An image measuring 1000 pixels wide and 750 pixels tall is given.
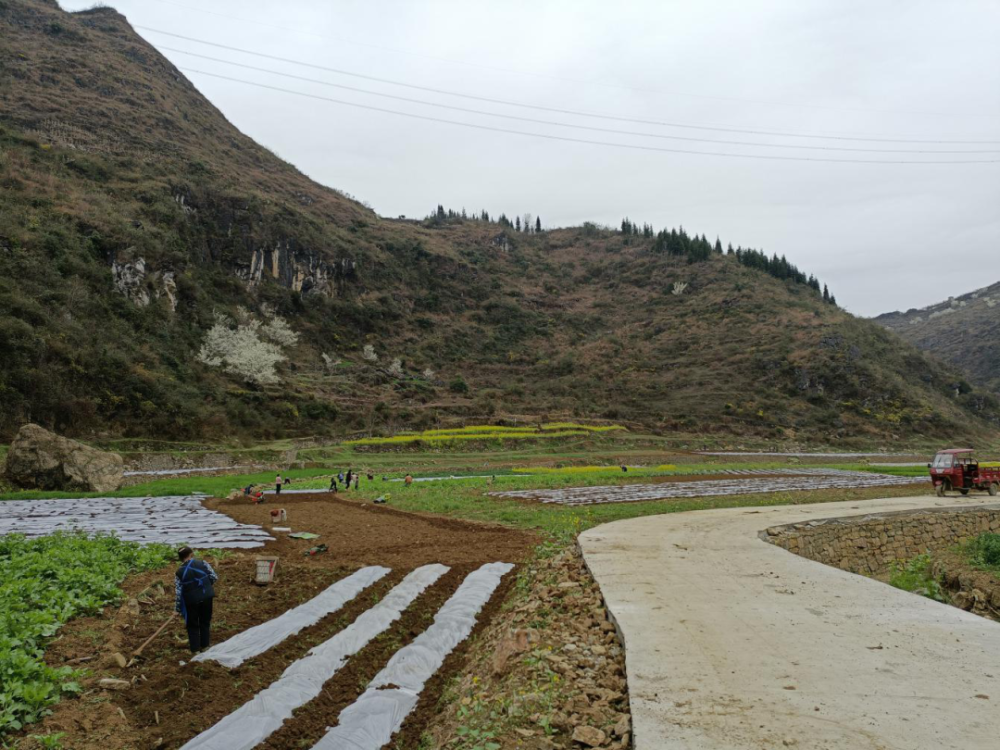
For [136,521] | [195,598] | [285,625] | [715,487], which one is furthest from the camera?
[715,487]

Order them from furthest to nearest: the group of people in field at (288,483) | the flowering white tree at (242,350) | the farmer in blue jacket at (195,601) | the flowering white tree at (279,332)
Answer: the flowering white tree at (279,332) → the flowering white tree at (242,350) → the group of people in field at (288,483) → the farmer in blue jacket at (195,601)

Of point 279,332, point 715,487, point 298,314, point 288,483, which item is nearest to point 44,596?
point 288,483

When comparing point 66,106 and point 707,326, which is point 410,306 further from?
point 66,106

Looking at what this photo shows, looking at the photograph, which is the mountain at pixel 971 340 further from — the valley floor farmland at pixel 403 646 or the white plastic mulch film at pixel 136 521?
the white plastic mulch film at pixel 136 521

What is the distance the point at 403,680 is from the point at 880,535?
1750 centimetres

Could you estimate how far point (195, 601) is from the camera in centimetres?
803

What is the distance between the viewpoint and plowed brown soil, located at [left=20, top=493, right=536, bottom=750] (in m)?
6.12

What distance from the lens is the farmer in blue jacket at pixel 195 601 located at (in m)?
7.98

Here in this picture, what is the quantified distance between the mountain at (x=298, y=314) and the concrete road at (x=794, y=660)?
→ 46.7 metres

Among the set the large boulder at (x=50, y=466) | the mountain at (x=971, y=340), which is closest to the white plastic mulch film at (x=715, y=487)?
the large boulder at (x=50, y=466)

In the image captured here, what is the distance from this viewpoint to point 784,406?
80.2 metres

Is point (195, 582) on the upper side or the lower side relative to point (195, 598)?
upper

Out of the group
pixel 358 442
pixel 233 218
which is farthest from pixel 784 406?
pixel 233 218

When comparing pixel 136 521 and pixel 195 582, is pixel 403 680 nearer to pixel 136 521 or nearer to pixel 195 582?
pixel 195 582
